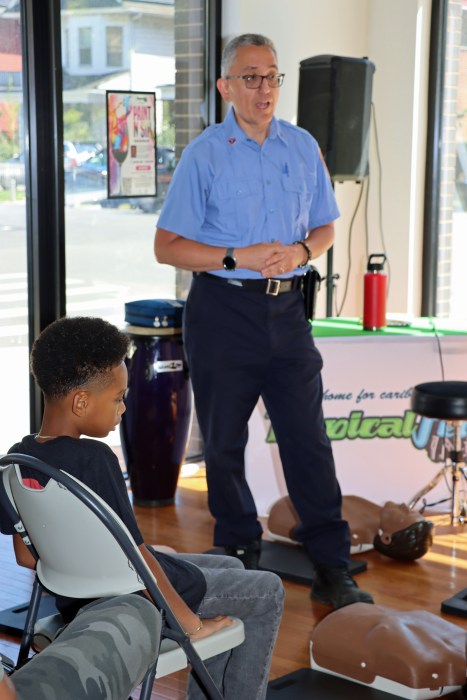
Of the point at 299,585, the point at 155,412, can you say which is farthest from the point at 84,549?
the point at 155,412

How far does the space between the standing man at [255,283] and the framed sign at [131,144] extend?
1644 millimetres

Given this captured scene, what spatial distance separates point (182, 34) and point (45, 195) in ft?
4.00

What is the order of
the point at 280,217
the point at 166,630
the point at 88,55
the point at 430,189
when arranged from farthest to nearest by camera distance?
the point at 430,189 → the point at 88,55 → the point at 280,217 → the point at 166,630

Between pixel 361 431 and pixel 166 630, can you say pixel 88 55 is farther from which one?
pixel 166 630

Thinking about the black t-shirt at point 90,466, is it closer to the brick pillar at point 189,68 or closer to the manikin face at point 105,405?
the manikin face at point 105,405

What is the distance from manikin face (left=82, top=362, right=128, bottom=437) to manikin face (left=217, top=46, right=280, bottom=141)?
149 cm

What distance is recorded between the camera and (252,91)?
11.3ft

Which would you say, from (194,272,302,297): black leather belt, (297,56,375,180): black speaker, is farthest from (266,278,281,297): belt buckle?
(297,56,375,180): black speaker

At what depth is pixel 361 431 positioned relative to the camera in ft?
15.2

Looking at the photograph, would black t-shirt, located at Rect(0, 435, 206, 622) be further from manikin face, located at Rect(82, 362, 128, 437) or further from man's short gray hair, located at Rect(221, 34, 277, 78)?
man's short gray hair, located at Rect(221, 34, 277, 78)

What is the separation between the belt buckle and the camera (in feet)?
11.6

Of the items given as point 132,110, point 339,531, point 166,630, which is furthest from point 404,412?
point 166,630

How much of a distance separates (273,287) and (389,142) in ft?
9.16

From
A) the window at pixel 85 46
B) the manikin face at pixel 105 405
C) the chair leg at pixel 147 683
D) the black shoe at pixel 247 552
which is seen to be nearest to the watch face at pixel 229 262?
the black shoe at pixel 247 552
